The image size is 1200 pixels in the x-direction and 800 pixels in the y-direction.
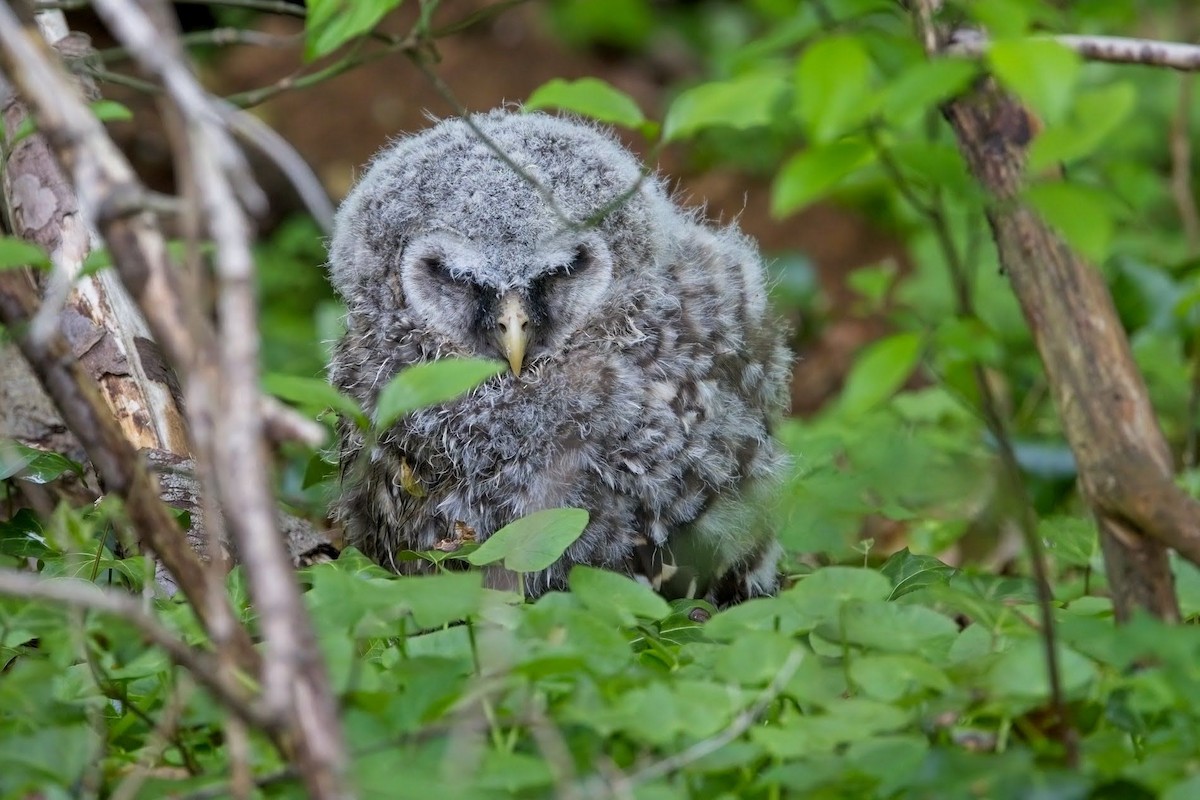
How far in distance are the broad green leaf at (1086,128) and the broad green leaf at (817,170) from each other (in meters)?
0.18

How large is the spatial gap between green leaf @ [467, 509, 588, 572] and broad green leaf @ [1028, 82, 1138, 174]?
2.85ft

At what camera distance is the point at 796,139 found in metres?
6.93

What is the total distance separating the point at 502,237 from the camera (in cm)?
256

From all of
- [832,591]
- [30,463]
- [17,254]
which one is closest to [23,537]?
[30,463]

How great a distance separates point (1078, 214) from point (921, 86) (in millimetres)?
190

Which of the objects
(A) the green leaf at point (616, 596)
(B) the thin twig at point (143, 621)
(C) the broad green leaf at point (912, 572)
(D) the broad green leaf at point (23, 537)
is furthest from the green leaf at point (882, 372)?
(D) the broad green leaf at point (23, 537)

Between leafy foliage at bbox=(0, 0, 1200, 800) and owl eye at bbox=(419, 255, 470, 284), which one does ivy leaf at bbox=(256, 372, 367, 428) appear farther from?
owl eye at bbox=(419, 255, 470, 284)

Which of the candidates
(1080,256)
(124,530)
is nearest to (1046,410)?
(1080,256)

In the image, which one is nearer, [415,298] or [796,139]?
[415,298]

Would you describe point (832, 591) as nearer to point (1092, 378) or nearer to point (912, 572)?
point (1092, 378)

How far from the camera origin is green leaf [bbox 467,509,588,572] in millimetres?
1875

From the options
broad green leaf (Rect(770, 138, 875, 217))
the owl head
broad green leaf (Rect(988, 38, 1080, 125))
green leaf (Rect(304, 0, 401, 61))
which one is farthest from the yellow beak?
broad green leaf (Rect(988, 38, 1080, 125))

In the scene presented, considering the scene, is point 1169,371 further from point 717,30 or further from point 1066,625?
point 717,30

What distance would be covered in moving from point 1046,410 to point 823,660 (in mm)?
2856
